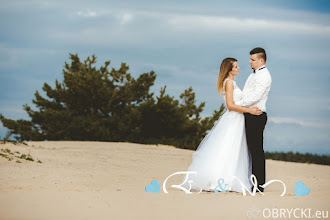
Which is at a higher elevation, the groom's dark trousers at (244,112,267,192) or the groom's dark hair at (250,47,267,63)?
the groom's dark hair at (250,47,267,63)

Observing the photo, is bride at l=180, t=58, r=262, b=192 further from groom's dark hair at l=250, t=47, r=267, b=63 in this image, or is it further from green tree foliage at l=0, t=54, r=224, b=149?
green tree foliage at l=0, t=54, r=224, b=149

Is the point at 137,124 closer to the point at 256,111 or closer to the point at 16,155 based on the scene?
the point at 16,155

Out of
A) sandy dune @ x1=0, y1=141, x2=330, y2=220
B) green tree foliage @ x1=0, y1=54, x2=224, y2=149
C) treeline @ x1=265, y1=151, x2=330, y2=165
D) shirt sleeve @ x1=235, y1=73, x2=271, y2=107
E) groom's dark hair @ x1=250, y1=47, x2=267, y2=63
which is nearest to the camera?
sandy dune @ x1=0, y1=141, x2=330, y2=220

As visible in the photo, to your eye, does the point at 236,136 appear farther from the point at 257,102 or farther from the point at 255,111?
the point at 257,102

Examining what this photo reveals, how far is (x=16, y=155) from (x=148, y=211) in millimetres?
6677

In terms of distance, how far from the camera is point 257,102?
23.5 feet

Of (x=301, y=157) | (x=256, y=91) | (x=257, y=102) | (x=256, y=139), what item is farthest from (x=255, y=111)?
(x=301, y=157)

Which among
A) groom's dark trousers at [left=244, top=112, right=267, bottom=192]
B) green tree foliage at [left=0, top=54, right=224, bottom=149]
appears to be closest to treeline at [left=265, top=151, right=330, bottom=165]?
green tree foliage at [left=0, top=54, right=224, bottom=149]

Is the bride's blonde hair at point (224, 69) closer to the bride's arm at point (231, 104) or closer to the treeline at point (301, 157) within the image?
the bride's arm at point (231, 104)

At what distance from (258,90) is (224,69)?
659mm

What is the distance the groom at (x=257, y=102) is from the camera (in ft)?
23.3

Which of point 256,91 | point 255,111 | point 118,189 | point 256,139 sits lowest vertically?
point 118,189

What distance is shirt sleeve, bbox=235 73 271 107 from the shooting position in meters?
7.05

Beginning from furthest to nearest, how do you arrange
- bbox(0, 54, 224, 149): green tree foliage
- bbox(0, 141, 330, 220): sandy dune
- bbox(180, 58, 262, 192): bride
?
bbox(0, 54, 224, 149): green tree foliage
bbox(180, 58, 262, 192): bride
bbox(0, 141, 330, 220): sandy dune
